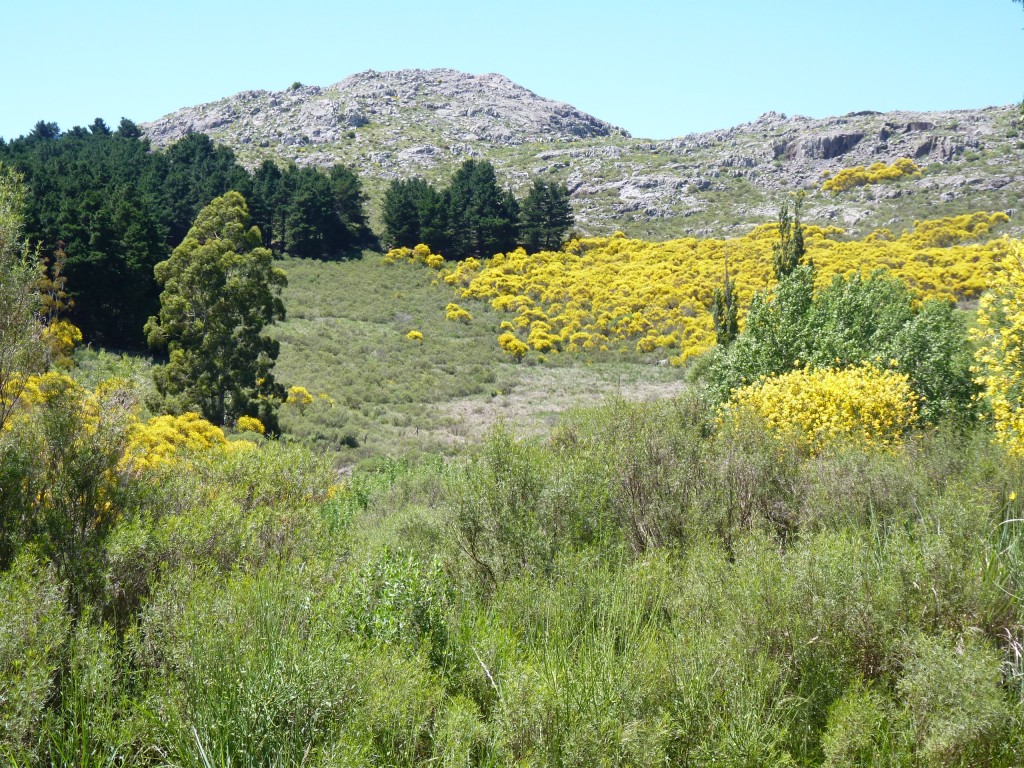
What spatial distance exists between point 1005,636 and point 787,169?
78669 mm

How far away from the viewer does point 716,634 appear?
4340 mm

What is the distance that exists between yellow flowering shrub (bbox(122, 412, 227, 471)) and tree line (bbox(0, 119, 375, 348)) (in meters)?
6.19

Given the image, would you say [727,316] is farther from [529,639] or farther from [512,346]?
[529,639]

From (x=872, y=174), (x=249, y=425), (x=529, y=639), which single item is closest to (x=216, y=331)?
(x=249, y=425)

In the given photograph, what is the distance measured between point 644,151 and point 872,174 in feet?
103

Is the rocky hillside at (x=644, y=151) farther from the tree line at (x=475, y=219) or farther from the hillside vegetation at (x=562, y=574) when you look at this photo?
the hillside vegetation at (x=562, y=574)

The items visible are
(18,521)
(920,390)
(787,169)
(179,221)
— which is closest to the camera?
(18,521)

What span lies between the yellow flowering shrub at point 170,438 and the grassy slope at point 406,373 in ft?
18.3

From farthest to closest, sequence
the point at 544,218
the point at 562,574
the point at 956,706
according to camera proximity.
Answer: the point at 544,218, the point at 562,574, the point at 956,706

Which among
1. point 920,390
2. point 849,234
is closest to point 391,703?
point 920,390

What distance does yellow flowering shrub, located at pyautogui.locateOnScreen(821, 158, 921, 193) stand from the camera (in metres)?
62.6

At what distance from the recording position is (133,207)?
108 feet

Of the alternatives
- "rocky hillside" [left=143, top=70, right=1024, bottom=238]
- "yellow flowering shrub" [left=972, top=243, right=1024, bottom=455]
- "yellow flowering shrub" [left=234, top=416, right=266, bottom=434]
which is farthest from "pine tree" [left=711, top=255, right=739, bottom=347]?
"rocky hillside" [left=143, top=70, right=1024, bottom=238]

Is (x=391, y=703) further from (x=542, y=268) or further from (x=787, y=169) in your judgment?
(x=787, y=169)
